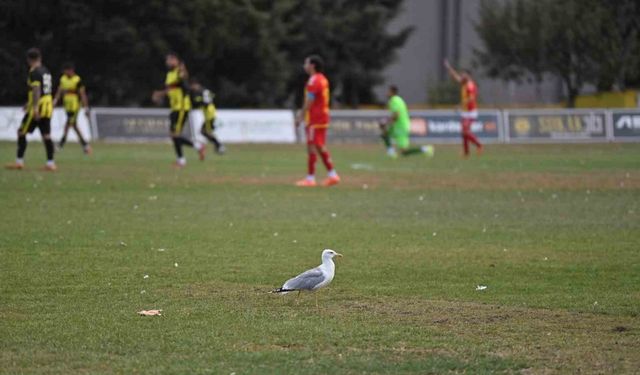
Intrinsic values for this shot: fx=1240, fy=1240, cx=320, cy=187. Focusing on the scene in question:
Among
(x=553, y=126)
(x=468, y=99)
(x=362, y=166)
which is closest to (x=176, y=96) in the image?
(x=362, y=166)

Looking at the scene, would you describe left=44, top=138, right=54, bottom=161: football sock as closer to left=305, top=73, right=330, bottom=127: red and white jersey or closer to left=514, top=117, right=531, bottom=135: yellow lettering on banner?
left=305, top=73, right=330, bottom=127: red and white jersey

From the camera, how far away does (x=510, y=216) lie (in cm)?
1697

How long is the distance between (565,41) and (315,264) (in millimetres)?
45830

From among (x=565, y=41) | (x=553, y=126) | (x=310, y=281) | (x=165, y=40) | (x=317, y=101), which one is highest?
(x=165, y=40)

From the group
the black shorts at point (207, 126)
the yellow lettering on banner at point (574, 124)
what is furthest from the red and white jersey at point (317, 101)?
the yellow lettering on banner at point (574, 124)

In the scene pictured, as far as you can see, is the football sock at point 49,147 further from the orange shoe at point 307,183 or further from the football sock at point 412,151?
the football sock at point 412,151

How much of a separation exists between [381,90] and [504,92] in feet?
21.4

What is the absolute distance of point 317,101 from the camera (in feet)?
73.0

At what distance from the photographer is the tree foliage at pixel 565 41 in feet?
174

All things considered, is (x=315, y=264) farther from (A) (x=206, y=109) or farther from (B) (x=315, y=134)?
(A) (x=206, y=109)

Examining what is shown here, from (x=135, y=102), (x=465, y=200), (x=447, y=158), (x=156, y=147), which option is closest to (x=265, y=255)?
(x=465, y=200)

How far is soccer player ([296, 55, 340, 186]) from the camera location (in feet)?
72.2

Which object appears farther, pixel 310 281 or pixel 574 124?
pixel 574 124

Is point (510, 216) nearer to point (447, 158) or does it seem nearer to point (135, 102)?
point (447, 158)
